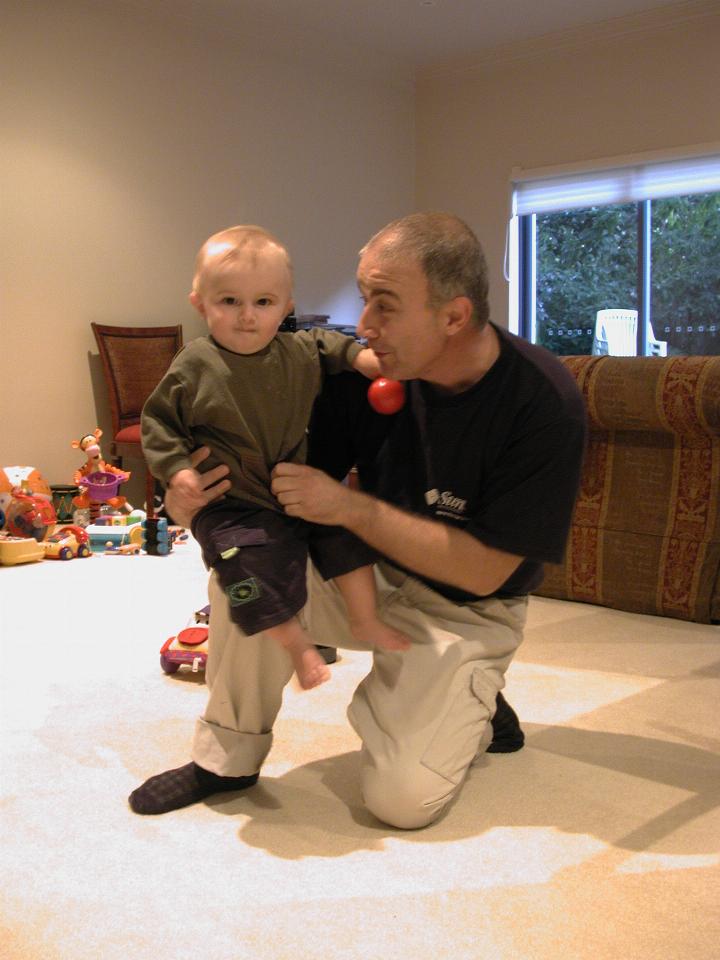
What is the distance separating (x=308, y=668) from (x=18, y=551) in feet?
9.76

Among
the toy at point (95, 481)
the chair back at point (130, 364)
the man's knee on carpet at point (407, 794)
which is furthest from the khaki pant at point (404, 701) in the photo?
the chair back at point (130, 364)

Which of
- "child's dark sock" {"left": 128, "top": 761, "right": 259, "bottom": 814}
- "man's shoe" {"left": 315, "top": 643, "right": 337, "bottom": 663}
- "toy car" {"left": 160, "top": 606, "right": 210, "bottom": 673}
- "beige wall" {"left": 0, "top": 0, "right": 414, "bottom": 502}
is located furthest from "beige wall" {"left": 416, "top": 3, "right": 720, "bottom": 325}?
"child's dark sock" {"left": 128, "top": 761, "right": 259, "bottom": 814}

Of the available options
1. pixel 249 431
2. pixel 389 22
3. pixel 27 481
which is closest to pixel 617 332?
pixel 389 22

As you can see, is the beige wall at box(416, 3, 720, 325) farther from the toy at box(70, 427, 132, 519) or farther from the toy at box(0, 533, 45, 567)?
the toy at box(0, 533, 45, 567)

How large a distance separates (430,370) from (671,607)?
5.30 ft

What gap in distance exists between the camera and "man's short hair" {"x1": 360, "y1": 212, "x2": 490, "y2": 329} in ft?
5.50

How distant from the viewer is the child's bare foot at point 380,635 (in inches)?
68.0

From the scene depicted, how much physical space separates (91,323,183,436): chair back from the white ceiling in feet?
6.46

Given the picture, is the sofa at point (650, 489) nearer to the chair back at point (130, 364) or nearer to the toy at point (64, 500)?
the toy at point (64, 500)

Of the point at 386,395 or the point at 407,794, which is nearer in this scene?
the point at 407,794

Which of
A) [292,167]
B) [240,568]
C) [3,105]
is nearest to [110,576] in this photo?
[240,568]

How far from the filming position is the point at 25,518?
4.56 meters

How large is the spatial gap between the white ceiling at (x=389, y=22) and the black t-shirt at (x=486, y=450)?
509 cm

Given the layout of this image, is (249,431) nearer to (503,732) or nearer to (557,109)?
(503,732)
